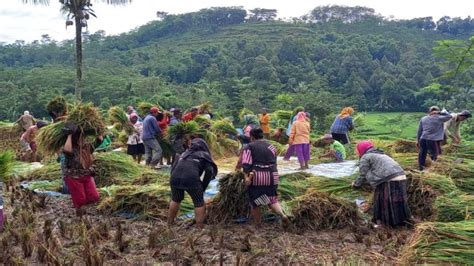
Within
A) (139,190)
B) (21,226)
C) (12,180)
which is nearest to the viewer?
(21,226)

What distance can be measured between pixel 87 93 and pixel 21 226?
31356 millimetres

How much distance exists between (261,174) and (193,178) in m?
0.74

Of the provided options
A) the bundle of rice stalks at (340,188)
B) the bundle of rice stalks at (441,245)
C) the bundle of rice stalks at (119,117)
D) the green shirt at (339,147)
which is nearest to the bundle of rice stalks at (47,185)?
the bundle of rice stalks at (119,117)

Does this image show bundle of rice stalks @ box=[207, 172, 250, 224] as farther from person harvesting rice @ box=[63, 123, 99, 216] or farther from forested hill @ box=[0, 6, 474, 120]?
forested hill @ box=[0, 6, 474, 120]

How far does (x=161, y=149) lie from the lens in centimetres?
945

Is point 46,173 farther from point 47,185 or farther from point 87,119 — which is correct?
point 87,119

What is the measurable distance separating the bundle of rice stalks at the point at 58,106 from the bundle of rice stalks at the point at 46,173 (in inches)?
90.8

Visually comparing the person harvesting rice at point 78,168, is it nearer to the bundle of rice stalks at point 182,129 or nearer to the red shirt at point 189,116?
the bundle of rice stalks at point 182,129

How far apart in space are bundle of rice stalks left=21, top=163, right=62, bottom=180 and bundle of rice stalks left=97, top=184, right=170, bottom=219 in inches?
97.6

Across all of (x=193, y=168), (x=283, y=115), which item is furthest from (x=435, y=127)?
(x=283, y=115)

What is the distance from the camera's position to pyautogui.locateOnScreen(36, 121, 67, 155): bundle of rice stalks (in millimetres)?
6145

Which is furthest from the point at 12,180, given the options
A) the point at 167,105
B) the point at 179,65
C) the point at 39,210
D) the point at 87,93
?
the point at 179,65

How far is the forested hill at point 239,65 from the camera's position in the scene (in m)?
33.2

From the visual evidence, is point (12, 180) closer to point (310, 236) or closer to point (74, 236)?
point (74, 236)
